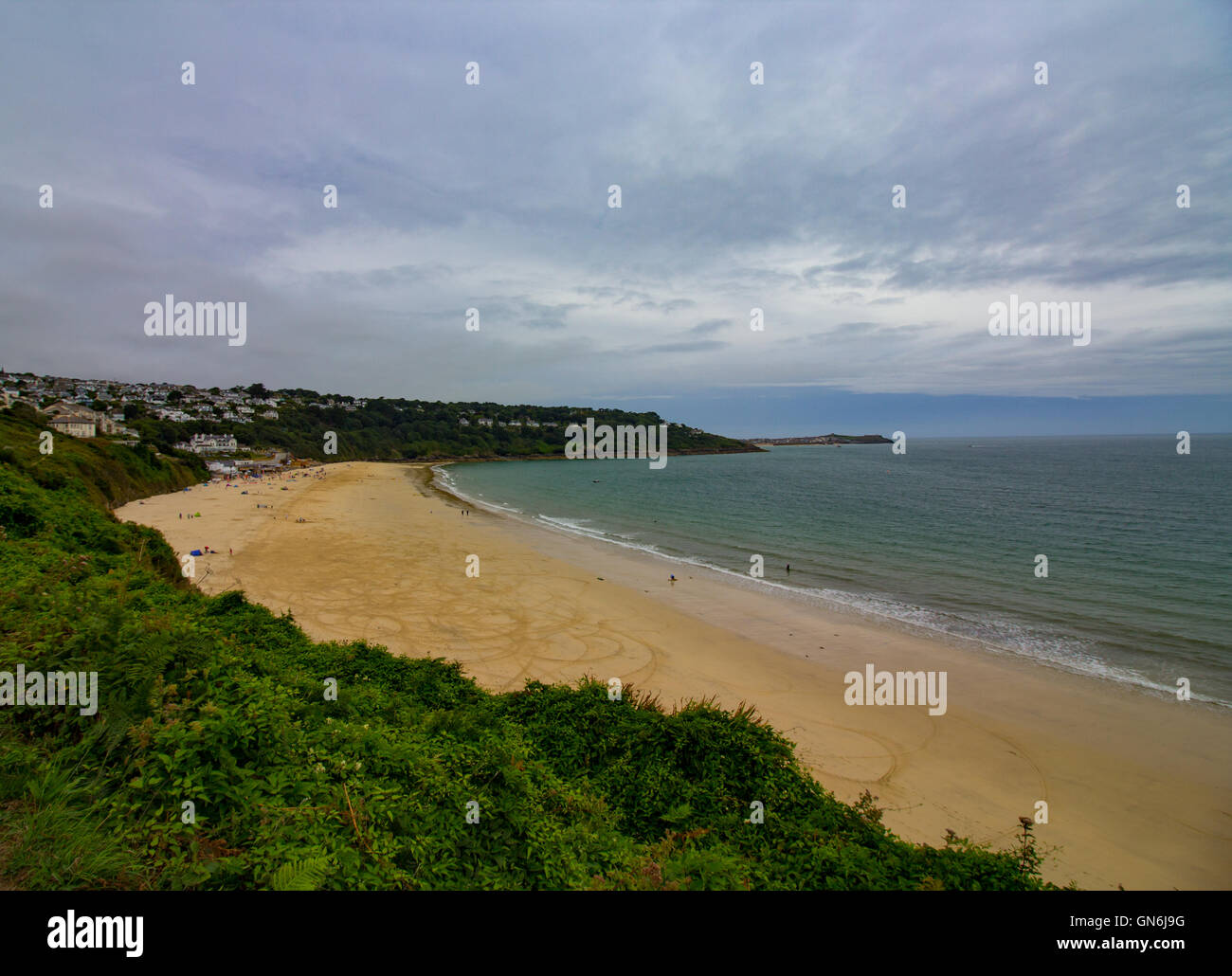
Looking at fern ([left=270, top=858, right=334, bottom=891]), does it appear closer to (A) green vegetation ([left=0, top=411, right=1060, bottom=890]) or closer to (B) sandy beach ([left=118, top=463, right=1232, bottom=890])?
(A) green vegetation ([left=0, top=411, right=1060, bottom=890])

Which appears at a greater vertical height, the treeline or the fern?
the treeline

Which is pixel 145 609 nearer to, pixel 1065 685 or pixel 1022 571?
pixel 1065 685

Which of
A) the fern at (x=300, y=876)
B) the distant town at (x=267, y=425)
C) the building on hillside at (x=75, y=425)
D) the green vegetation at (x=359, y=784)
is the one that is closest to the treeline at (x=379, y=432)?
the distant town at (x=267, y=425)

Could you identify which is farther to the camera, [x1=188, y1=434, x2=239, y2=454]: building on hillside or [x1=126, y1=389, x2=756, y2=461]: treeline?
[x1=126, y1=389, x2=756, y2=461]: treeline

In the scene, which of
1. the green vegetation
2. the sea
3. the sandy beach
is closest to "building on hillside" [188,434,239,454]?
the sea

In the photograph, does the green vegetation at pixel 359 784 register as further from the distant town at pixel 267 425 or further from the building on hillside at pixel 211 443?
the building on hillside at pixel 211 443

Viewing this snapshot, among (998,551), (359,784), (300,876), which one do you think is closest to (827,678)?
(359,784)
